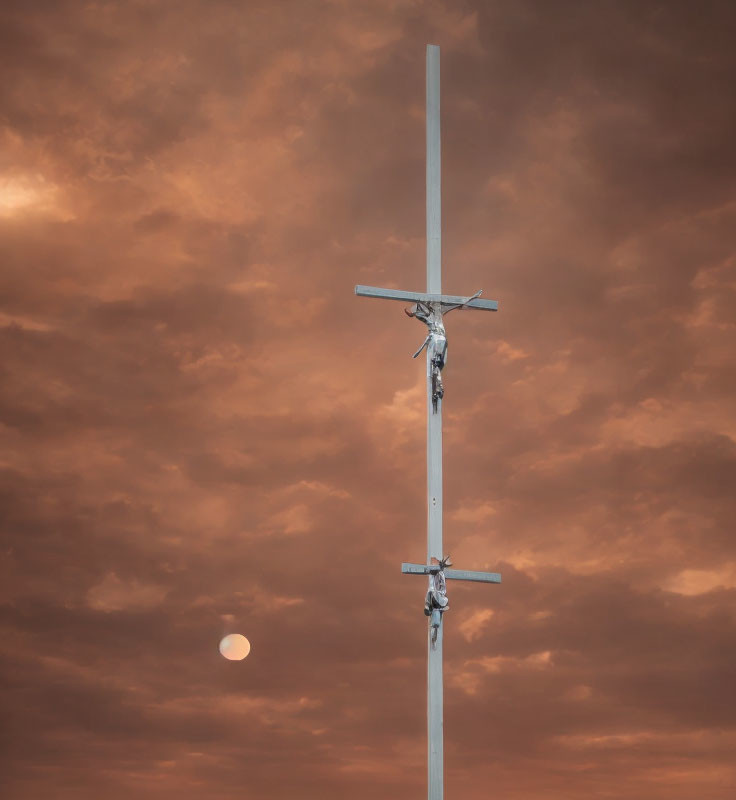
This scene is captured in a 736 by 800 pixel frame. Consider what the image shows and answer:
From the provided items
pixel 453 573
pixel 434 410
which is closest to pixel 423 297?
pixel 434 410

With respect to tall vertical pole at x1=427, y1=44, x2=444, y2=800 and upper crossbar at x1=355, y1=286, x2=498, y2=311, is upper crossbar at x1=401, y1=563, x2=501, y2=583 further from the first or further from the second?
upper crossbar at x1=355, y1=286, x2=498, y2=311

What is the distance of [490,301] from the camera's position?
2914 centimetres

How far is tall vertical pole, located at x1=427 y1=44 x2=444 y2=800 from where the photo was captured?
26516 millimetres

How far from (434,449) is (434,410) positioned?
2.89 feet

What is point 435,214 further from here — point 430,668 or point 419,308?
point 430,668

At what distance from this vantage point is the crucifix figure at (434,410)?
26562 millimetres

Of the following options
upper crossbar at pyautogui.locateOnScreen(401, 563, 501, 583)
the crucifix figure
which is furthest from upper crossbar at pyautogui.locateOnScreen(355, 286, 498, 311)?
upper crossbar at pyautogui.locateOnScreen(401, 563, 501, 583)

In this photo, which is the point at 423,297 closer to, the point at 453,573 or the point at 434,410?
the point at 434,410

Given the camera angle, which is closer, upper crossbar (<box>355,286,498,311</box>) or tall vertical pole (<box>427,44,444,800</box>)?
tall vertical pole (<box>427,44,444,800</box>)

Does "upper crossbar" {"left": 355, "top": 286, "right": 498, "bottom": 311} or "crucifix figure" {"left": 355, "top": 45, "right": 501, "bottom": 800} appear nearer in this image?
"crucifix figure" {"left": 355, "top": 45, "right": 501, "bottom": 800}

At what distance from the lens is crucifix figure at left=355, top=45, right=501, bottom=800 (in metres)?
26.6

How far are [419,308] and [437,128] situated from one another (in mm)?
4460

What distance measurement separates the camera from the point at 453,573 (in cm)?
2684

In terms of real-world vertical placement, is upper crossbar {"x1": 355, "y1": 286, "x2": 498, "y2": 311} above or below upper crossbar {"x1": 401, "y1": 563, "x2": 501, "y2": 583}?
above
